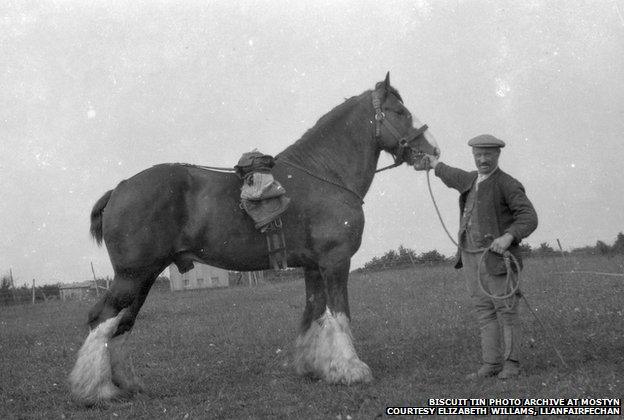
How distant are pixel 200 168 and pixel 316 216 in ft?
4.42

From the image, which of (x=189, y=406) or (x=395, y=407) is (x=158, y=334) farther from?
(x=395, y=407)

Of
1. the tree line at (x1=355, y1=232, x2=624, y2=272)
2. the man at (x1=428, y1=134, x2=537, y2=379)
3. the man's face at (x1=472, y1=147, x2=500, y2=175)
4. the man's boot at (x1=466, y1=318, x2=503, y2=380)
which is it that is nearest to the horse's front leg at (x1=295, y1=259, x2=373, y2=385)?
the man's boot at (x1=466, y1=318, x2=503, y2=380)

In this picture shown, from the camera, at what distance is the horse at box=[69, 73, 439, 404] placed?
572 centimetres

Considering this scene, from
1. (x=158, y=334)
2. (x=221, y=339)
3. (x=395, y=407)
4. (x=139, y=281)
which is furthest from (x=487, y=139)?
(x=158, y=334)

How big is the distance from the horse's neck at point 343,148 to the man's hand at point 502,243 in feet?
5.39

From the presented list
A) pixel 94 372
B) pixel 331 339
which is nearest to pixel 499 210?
pixel 331 339

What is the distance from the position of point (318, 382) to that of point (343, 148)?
101 inches

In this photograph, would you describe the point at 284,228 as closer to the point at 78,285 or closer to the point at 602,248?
the point at 602,248

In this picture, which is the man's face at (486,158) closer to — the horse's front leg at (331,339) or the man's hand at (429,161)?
the man's hand at (429,161)

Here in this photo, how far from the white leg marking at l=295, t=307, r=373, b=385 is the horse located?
0.4 inches

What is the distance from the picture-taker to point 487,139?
5727mm

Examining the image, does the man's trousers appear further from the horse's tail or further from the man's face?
the horse's tail

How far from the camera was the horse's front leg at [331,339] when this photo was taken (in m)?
5.79

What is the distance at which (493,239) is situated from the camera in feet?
18.9
